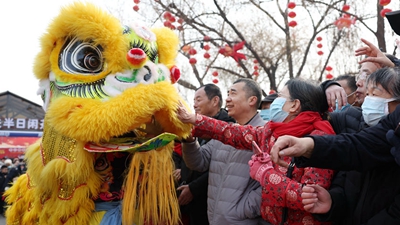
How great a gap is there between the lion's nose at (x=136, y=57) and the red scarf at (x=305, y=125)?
93 centimetres

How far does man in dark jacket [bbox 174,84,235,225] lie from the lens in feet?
11.4

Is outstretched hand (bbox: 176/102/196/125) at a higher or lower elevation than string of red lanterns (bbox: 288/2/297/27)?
lower

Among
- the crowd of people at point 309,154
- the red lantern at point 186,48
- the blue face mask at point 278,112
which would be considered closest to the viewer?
the crowd of people at point 309,154

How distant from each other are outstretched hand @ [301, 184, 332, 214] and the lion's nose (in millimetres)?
1166

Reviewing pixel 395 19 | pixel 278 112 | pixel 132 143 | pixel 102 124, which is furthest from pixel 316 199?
pixel 102 124

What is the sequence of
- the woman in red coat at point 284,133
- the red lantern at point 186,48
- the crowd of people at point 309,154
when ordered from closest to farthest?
the crowd of people at point 309,154 → the woman in red coat at point 284,133 → the red lantern at point 186,48

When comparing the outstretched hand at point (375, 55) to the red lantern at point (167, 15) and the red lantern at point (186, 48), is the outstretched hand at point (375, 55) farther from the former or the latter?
the red lantern at point (186, 48)

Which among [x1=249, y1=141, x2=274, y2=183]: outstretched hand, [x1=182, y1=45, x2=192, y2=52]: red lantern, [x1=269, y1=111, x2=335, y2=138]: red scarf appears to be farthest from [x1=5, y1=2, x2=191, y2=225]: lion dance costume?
→ [x1=182, y1=45, x2=192, y2=52]: red lantern

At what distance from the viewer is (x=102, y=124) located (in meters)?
2.24

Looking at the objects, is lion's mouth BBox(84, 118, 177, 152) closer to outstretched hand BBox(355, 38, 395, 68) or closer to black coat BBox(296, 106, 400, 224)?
black coat BBox(296, 106, 400, 224)

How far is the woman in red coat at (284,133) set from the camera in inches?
87.8

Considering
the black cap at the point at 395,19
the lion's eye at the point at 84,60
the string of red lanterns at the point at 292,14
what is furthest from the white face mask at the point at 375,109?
the string of red lanterns at the point at 292,14

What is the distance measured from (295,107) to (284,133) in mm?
219

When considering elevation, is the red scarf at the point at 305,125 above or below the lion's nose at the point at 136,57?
below
